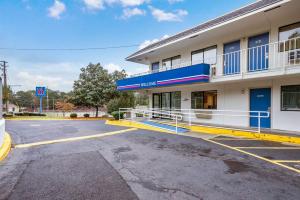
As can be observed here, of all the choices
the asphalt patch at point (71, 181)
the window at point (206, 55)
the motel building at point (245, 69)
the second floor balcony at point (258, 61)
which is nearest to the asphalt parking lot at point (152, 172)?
the asphalt patch at point (71, 181)

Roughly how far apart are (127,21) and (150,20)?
274 cm

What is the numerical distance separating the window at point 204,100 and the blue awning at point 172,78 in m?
2.12

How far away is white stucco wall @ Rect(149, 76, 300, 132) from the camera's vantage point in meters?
9.26

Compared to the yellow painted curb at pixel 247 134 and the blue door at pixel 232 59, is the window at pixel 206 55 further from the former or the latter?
the yellow painted curb at pixel 247 134

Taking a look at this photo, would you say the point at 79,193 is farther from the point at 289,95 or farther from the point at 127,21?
the point at 127,21

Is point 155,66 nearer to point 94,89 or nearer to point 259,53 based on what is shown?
point 259,53

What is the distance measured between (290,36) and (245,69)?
2.55 metres

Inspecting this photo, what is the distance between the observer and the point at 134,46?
73.0 feet

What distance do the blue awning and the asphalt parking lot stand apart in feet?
16.9

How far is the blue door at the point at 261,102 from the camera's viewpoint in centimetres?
1012

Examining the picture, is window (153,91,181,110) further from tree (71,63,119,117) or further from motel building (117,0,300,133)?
tree (71,63,119,117)

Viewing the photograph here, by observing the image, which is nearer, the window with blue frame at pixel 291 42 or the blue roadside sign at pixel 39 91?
the window with blue frame at pixel 291 42

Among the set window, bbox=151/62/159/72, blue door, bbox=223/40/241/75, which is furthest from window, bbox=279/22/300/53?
window, bbox=151/62/159/72

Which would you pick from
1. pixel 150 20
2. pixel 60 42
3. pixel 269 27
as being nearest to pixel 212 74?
pixel 269 27
